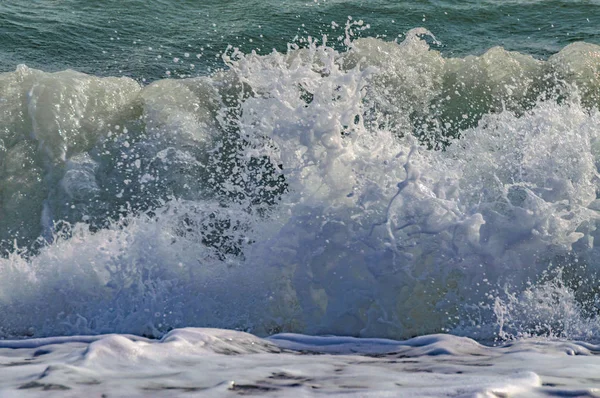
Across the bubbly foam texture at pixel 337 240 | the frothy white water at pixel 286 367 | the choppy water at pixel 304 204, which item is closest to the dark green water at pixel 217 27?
the choppy water at pixel 304 204

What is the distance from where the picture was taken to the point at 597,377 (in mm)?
2607

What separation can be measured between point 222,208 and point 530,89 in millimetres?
2586

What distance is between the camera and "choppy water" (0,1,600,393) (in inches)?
150

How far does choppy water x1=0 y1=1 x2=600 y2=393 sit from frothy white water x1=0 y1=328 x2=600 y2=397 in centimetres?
38

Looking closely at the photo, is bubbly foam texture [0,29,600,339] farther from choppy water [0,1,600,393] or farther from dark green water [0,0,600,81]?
dark green water [0,0,600,81]

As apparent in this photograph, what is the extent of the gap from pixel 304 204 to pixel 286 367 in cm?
128

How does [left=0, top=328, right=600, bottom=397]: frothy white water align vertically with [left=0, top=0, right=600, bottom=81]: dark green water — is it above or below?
below

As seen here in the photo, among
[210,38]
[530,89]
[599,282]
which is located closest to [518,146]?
[599,282]

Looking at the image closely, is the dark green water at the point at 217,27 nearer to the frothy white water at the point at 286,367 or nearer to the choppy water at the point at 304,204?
the choppy water at the point at 304,204

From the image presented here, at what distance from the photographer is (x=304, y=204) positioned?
13.1 ft

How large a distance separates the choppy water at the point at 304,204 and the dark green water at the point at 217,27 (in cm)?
134

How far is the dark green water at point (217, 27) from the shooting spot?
272 inches

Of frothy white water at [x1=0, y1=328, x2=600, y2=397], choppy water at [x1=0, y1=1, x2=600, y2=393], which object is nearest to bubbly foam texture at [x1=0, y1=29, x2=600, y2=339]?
choppy water at [x1=0, y1=1, x2=600, y2=393]

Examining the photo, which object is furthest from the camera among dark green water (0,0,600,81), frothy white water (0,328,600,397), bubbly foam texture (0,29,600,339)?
dark green water (0,0,600,81)
